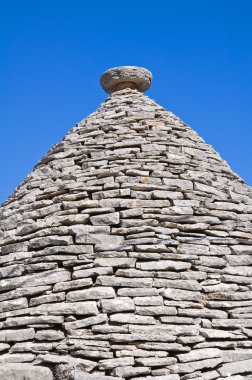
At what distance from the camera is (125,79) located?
7.36 meters

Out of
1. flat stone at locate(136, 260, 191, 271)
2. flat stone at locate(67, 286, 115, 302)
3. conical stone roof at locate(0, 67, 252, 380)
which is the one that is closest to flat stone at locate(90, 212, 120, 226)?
conical stone roof at locate(0, 67, 252, 380)

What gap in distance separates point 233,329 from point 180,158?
212cm

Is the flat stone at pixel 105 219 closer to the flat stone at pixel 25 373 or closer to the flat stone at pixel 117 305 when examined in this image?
the flat stone at pixel 117 305

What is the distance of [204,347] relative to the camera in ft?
14.2

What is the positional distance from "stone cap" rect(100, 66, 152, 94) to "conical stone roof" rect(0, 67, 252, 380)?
4.56ft

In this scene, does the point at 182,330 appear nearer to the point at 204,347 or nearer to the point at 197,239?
the point at 204,347

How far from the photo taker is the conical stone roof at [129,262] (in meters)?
4.20

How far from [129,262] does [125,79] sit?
11.8 ft

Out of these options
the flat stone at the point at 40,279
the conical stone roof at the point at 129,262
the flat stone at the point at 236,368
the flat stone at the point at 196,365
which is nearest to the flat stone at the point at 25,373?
the conical stone roof at the point at 129,262

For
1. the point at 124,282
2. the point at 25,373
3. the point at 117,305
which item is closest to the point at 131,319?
the point at 117,305

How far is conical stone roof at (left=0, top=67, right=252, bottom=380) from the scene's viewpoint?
4.20 metres

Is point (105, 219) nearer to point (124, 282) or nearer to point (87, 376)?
point (124, 282)

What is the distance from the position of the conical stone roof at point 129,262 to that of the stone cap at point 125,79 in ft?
4.56

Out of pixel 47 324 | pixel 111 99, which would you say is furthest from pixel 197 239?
pixel 111 99
